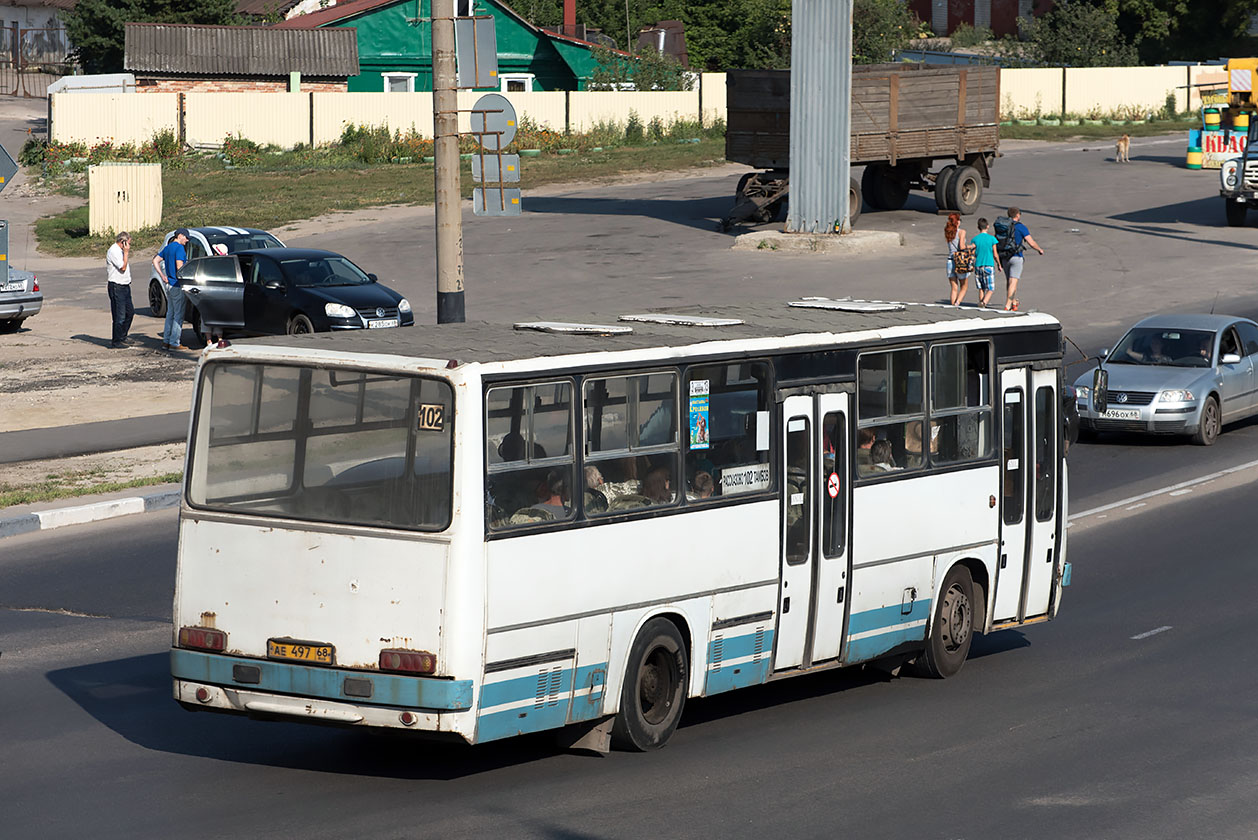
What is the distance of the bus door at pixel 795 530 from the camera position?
9.82m

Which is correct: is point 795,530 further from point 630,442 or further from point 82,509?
point 82,509

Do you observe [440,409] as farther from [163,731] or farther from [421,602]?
[163,731]

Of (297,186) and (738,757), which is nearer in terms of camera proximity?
(738,757)

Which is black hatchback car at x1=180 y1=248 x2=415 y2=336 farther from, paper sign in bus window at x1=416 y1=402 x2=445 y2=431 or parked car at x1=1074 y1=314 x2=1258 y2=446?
paper sign in bus window at x1=416 y1=402 x2=445 y2=431

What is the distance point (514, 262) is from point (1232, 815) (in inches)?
1174

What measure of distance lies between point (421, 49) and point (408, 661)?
6538 centimetres

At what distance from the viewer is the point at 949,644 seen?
11312 mm

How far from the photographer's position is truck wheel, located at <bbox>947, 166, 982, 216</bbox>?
42031 mm

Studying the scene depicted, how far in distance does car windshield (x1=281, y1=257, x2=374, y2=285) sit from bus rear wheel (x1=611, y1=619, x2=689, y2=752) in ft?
60.7

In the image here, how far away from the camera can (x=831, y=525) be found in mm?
10094

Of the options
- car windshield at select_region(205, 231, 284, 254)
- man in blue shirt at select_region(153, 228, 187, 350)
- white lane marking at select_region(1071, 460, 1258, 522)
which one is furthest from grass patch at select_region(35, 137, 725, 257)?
white lane marking at select_region(1071, 460, 1258, 522)

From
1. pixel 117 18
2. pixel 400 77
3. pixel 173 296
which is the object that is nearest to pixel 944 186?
pixel 173 296

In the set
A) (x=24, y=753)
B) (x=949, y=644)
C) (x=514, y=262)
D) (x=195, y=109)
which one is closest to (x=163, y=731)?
(x=24, y=753)

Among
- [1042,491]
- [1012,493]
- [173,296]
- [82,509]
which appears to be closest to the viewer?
[1012,493]
